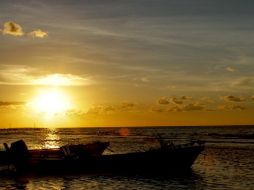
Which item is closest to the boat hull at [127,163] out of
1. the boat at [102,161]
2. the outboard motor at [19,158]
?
the boat at [102,161]

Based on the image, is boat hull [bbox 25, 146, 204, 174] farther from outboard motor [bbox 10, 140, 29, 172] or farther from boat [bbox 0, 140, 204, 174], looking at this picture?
outboard motor [bbox 10, 140, 29, 172]

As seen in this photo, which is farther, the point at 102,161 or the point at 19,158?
the point at 102,161

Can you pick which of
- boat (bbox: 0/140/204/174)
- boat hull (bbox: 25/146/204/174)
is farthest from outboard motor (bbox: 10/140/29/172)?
boat hull (bbox: 25/146/204/174)

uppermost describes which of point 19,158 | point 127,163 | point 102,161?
point 19,158

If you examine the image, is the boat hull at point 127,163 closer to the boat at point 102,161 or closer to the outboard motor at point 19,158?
the boat at point 102,161

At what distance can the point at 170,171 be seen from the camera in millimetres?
36000

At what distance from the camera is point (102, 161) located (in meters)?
36.2

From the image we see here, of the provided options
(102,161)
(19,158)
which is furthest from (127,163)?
(19,158)

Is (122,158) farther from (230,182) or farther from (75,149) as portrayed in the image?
(230,182)

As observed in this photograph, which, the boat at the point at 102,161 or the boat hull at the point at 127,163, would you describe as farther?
the boat hull at the point at 127,163

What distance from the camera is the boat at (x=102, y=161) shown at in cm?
3503

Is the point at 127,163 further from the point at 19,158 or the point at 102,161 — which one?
the point at 19,158

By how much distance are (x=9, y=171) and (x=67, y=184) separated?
785cm

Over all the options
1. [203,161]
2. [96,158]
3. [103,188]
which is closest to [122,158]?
[96,158]
